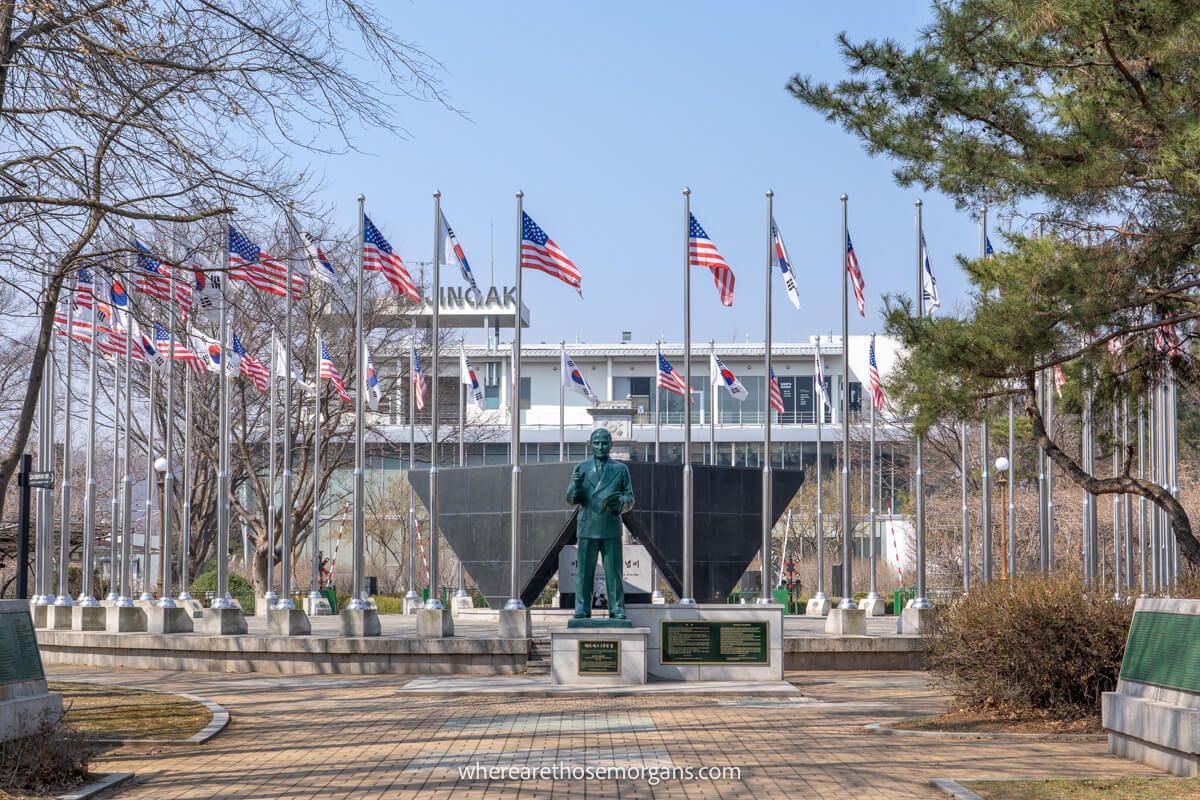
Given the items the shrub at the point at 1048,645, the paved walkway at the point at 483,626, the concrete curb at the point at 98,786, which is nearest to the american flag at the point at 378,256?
the paved walkway at the point at 483,626

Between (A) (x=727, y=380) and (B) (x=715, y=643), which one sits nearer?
(B) (x=715, y=643)

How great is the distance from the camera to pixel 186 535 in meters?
33.5

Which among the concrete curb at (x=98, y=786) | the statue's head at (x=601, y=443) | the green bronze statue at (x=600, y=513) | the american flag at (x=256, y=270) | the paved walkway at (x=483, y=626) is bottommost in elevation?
the paved walkway at (x=483, y=626)

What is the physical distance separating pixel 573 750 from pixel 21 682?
5072 mm

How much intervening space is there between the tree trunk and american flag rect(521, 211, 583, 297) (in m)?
9.81

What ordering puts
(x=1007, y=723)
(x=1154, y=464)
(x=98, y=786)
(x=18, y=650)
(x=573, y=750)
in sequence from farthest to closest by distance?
(x=1154, y=464) → (x=1007, y=723) → (x=573, y=750) → (x=18, y=650) → (x=98, y=786)

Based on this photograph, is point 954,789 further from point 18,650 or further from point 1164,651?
point 18,650

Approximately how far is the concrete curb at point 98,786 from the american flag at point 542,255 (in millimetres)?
14121

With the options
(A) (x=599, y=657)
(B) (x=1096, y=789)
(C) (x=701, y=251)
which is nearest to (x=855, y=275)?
(C) (x=701, y=251)

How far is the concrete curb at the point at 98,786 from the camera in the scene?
11.1m

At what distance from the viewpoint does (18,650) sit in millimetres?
12109

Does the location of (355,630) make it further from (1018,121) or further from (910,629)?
(1018,121)

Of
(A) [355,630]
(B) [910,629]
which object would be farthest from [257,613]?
(B) [910,629]

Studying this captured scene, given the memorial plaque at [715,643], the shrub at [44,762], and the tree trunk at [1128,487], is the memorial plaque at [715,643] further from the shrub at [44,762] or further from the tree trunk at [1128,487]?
the shrub at [44,762]
